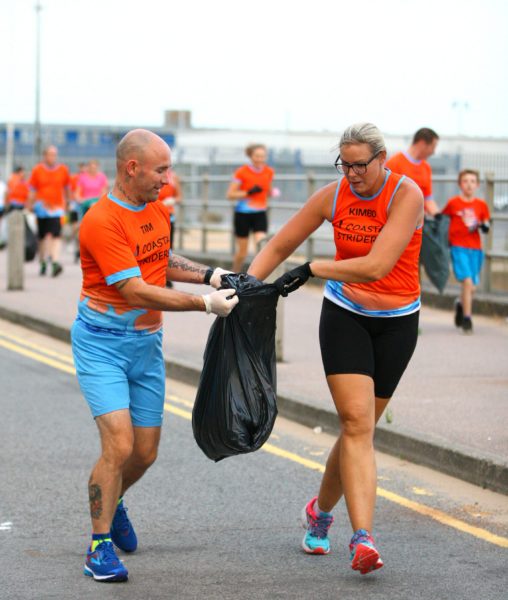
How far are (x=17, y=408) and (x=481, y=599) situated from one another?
5.54 m

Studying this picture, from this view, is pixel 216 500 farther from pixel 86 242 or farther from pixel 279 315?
pixel 279 315

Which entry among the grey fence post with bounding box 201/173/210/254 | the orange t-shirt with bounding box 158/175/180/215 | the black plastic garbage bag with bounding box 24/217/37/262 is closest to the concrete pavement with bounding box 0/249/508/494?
the orange t-shirt with bounding box 158/175/180/215

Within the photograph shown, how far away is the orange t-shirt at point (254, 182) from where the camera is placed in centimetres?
1889

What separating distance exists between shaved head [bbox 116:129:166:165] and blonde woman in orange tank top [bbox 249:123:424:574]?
2.59ft

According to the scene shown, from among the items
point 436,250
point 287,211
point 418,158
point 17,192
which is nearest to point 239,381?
point 418,158

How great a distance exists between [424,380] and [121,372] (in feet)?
18.0

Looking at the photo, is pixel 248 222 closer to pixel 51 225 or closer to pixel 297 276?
pixel 51 225

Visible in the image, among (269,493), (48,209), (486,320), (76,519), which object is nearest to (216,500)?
(269,493)

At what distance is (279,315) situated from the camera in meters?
11.5

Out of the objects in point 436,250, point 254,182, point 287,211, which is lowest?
point 287,211

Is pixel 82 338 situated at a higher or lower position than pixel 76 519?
higher

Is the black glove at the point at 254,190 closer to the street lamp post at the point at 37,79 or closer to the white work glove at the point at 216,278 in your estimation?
the white work glove at the point at 216,278

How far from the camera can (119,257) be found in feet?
17.9

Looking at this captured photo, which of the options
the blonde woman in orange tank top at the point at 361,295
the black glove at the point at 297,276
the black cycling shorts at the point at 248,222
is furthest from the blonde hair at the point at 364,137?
the black cycling shorts at the point at 248,222
